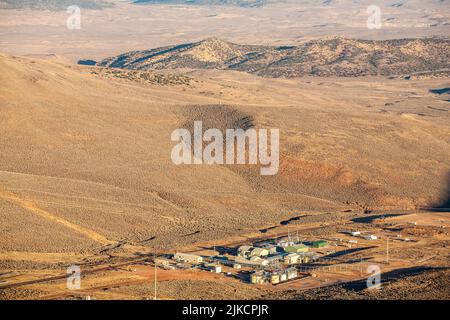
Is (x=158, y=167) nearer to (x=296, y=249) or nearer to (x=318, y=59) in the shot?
(x=296, y=249)

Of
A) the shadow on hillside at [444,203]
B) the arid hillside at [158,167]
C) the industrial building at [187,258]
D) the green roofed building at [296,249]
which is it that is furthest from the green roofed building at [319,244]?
the shadow on hillside at [444,203]

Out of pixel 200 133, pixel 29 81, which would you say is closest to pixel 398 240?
pixel 200 133

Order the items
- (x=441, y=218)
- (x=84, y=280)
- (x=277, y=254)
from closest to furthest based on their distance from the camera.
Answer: (x=84, y=280), (x=277, y=254), (x=441, y=218)

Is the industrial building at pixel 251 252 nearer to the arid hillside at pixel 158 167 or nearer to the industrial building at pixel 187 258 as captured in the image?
the industrial building at pixel 187 258

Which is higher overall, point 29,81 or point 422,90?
point 29,81

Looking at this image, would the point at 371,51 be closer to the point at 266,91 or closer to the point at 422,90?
the point at 422,90

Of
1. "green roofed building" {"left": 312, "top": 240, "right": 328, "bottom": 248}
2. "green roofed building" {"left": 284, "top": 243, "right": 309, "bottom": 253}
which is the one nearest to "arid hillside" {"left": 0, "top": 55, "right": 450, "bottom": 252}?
"green roofed building" {"left": 284, "top": 243, "right": 309, "bottom": 253}
